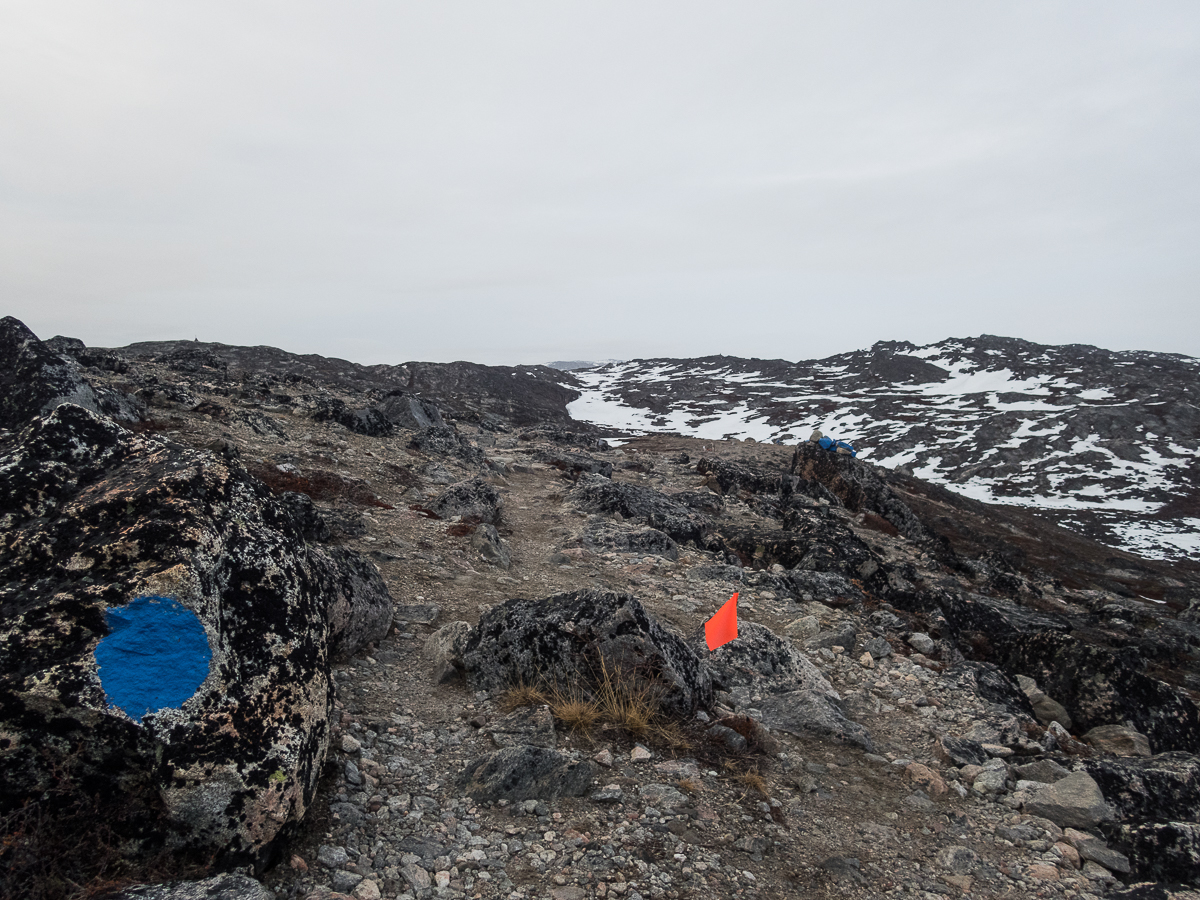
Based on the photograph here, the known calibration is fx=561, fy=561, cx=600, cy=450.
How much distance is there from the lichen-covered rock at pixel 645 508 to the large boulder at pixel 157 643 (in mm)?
12306

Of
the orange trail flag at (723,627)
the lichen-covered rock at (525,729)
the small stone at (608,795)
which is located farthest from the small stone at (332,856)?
the orange trail flag at (723,627)

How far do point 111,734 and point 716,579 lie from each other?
1023 cm

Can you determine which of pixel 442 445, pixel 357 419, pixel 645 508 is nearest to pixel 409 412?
pixel 357 419

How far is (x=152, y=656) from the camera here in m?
3.48

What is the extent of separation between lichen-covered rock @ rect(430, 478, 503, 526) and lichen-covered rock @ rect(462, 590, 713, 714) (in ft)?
25.4

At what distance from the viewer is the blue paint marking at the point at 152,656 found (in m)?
3.33

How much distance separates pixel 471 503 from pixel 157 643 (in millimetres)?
11144

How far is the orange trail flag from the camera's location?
7027 mm

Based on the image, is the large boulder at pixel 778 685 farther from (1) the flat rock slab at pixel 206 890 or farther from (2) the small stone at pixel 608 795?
(1) the flat rock slab at pixel 206 890

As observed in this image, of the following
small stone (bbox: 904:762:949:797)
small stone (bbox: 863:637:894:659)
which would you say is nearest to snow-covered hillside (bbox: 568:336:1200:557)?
small stone (bbox: 863:637:894:659)

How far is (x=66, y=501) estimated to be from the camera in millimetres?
4027

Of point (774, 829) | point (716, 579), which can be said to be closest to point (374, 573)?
point (774, 829)

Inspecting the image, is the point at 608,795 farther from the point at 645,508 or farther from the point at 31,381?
the point at 31,381

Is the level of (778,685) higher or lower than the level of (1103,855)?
higher
